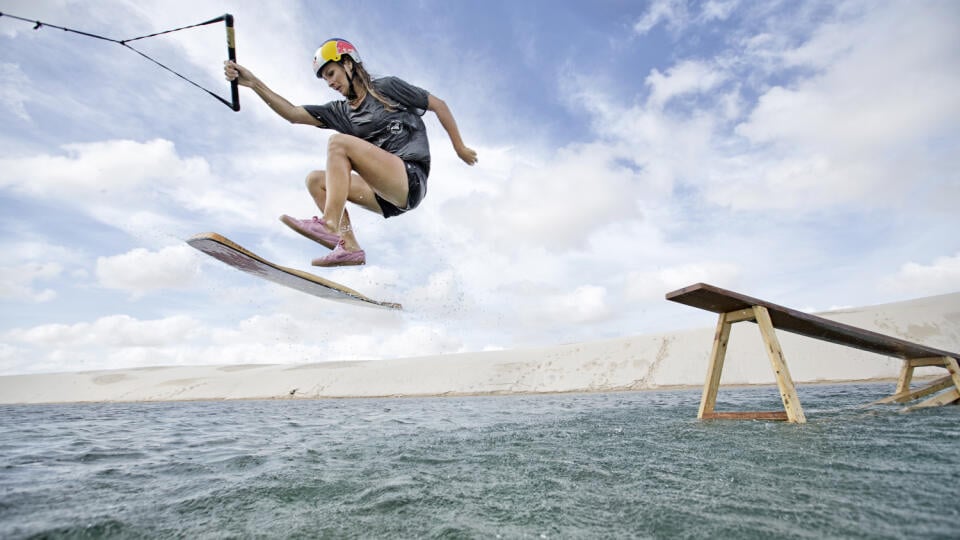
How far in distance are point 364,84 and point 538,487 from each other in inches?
173

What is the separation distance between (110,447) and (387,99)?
279 inches

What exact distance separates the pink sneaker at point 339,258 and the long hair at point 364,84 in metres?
1.65

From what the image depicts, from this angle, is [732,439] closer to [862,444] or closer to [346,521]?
[862,444]

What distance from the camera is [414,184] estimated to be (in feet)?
16.9

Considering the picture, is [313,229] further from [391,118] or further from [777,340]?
[777,340]

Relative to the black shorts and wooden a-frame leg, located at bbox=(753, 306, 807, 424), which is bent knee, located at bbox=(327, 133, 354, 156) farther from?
wooden a-frame leg, located at bbox=(753, 306, 807, 424)

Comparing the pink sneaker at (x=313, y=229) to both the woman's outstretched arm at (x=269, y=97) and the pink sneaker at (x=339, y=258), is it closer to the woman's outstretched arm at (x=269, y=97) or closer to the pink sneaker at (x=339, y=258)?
the pink sneaker at (x=339, y=258)

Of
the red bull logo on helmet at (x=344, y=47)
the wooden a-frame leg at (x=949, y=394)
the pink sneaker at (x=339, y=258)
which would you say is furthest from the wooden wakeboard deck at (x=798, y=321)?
the red bull logo on helmet at (x=344, y=47)

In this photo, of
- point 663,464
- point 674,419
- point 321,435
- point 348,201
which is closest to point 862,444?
point 663,464

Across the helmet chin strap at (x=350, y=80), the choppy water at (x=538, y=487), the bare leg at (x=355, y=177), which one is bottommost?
the choppy water at (x=538, y=487)

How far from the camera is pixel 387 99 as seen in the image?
16.6ft

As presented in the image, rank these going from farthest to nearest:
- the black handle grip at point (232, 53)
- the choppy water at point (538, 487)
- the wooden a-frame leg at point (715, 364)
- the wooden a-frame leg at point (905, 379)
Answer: the wooden a-frame leg at point (905, 379)
the wooden a-frame leg at point (715, 364)
the black handle grip at point (232, 53)
the choppy water at point (538, 487)

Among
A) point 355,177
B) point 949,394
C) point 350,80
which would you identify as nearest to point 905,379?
point 949,394

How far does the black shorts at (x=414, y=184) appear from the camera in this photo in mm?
5098
